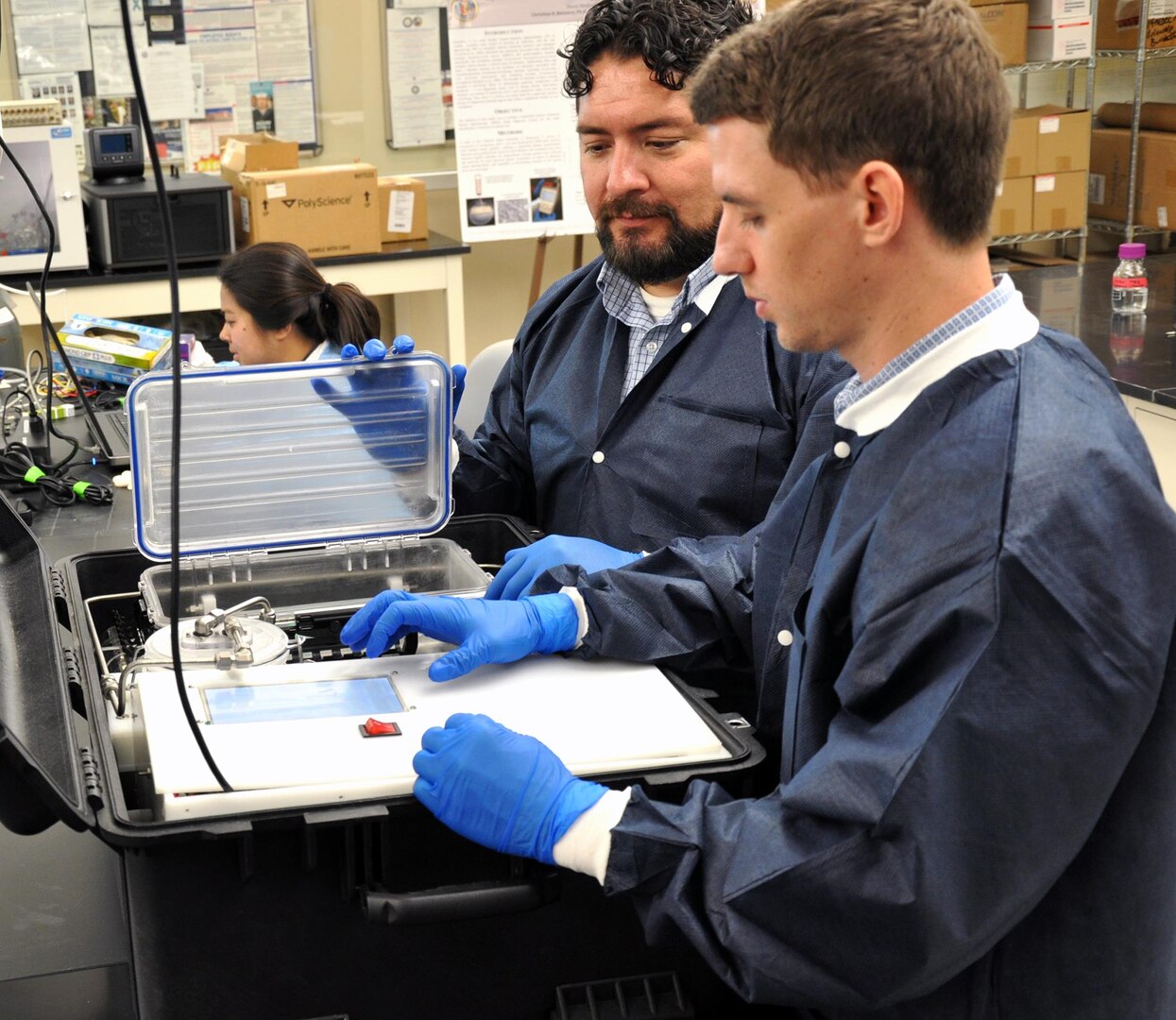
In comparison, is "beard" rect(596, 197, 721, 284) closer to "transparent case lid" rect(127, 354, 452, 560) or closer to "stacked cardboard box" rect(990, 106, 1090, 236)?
"transparent case lid" rect(127, 354, 452, 560)

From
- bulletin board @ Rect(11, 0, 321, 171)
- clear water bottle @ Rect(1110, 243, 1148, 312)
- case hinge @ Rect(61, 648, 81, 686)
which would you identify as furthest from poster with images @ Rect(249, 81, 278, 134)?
case hinge @ Rect(61, 648, 81, 686)

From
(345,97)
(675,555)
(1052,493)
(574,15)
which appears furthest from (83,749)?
(345,97)

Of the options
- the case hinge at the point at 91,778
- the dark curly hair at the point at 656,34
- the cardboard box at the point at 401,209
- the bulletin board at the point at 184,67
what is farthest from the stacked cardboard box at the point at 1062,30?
the case hinge at the point at 91,778

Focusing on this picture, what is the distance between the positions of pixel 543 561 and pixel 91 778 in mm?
534

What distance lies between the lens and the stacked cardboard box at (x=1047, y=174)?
4.63 meters

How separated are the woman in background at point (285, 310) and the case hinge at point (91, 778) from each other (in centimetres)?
220

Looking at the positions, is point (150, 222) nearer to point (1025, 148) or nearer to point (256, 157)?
point (256, 157)

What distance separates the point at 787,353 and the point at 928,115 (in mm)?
661

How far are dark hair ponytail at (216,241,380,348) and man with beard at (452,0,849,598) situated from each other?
Answer: 1.49 meters

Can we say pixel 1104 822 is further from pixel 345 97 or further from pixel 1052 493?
pixel 345 97

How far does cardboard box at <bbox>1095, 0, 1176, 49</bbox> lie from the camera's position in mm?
4766

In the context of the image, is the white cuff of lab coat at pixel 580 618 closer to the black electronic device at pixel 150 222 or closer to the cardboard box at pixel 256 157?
the black electronic device at pixel 150 222

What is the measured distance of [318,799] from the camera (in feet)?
2.98

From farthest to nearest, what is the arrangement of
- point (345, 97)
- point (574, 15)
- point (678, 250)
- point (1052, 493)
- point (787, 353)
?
point (345, 97) < point (574, 15) < point (678, 250) < point (787, 353) < point (1052, 493)
